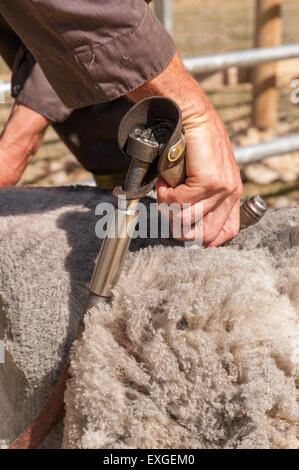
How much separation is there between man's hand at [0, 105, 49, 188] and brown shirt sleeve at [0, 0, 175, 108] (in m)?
0.58

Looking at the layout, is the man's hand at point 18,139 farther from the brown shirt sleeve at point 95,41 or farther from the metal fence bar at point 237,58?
the metal fence bar at point 237,58

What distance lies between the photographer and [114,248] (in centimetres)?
Answer: 80

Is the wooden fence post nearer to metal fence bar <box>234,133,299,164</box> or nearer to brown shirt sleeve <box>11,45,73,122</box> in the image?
metal fence bar <box>234,133,299,164</box>

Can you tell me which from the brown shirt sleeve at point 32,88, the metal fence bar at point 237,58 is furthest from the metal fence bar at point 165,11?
the brown shirt sleeve at point 32,88

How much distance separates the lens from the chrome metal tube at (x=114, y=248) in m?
0.80

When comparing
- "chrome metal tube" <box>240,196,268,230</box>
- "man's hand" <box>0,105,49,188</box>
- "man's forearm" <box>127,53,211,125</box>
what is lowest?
"man's hand" <box>0,105,49,188</box>

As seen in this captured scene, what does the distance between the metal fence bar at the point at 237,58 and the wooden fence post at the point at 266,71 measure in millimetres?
540

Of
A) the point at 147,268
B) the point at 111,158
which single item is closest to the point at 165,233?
the point at 147,268

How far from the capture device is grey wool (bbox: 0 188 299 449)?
738 mm

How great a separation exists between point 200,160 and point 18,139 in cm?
74

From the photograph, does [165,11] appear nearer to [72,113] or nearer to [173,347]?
[72,113]

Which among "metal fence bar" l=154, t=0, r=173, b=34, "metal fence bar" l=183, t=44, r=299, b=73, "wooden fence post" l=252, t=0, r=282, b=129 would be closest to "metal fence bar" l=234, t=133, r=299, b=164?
"metal fence bar" l=183, t=44, r=299, b=73
